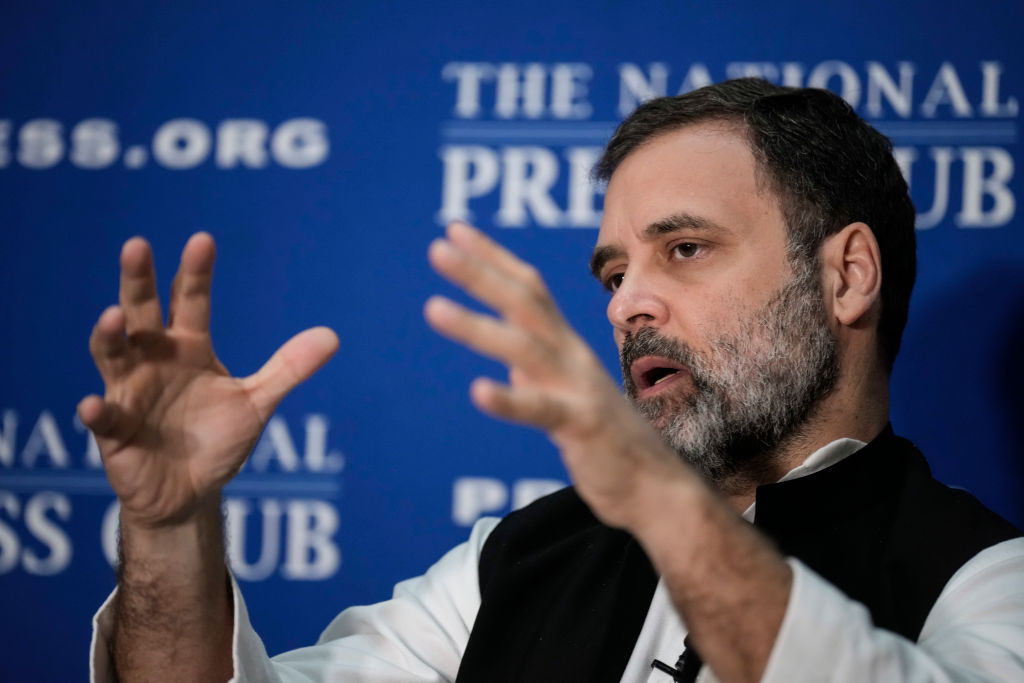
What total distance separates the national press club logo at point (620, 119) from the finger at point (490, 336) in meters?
1.25

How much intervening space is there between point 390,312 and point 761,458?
834 millimetres

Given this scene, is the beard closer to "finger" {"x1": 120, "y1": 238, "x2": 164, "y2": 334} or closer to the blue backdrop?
the blue backdrop

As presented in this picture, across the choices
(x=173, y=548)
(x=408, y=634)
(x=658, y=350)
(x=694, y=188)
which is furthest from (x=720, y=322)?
(x=173, y=548)

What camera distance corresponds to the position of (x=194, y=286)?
4.46 feet

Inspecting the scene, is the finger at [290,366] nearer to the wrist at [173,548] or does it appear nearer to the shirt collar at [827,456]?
the wrist at [173,548]

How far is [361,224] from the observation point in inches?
88.9

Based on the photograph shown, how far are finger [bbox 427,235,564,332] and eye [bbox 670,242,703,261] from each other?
82cm

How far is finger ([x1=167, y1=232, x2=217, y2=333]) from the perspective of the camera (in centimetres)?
133

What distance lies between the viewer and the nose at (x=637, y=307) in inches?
69.5

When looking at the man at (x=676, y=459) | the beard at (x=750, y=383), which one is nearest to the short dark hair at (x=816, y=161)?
the man at (x=676, y=459)

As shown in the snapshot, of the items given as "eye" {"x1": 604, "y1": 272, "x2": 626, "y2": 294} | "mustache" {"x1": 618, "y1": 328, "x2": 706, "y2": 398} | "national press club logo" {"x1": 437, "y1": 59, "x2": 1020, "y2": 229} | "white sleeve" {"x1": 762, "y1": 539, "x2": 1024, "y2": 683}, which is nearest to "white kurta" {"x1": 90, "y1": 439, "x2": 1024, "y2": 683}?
"white sleeve" {"x1": 762, "y1": 539, "x2": 1024, "y2": 683}

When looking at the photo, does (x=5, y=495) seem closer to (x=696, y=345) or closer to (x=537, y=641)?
(x=537, y=641)

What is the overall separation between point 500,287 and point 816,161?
107cm

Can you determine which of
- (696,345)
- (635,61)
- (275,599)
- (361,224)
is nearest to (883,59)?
(635,61)
